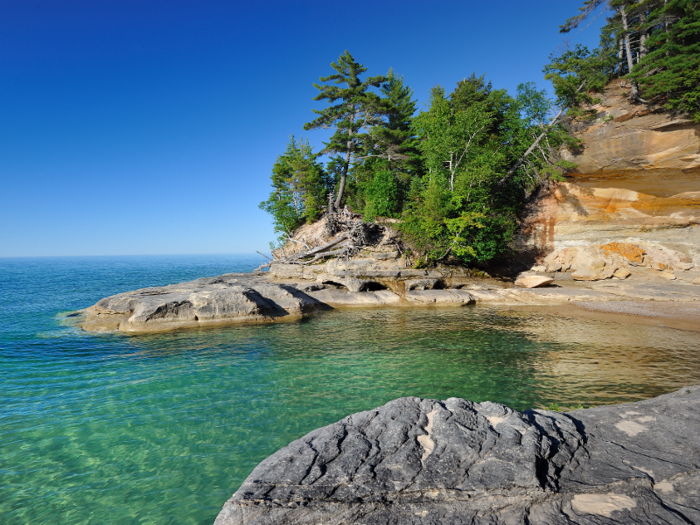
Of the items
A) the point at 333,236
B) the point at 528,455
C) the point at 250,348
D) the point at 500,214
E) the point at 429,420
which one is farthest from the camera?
the point at 333,236

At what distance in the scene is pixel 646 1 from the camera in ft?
71.2

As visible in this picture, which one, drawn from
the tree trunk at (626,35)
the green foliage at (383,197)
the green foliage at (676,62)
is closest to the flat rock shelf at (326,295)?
the green foliage at (383,197)

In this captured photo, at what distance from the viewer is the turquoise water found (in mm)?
5223

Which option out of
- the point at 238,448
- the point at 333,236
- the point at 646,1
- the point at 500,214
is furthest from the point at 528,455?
the point at 646,1

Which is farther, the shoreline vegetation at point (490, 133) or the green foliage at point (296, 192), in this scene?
the green foliage at point (296, 192)

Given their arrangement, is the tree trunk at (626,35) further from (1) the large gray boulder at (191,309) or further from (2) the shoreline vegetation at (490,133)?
(1) the large gray boulder at (191,309)

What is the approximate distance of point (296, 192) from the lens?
3538cm

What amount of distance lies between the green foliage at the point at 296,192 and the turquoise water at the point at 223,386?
65.1 feet

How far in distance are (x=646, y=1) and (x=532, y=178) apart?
13.2 m

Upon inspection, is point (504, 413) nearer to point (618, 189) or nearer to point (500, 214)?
point (500, 214)

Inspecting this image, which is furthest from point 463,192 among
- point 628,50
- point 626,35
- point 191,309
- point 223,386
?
point 223,386

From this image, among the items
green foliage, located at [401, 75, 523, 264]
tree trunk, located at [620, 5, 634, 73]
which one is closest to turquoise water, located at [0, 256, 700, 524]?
green foliage, located at [401, 75, 523, 264]

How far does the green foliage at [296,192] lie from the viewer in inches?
1309

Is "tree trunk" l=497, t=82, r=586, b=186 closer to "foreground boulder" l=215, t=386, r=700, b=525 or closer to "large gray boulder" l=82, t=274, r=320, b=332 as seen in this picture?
"large gray boulder" l=82, t=274, r=320, b=332
